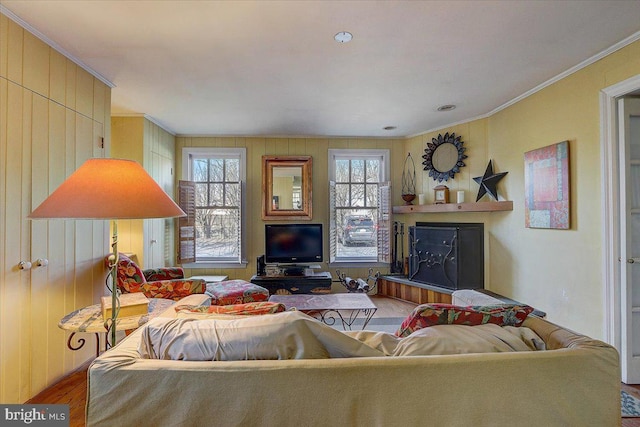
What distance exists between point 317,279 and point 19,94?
3444 mm

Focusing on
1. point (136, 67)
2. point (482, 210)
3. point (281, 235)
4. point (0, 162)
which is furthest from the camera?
point (281, 235)

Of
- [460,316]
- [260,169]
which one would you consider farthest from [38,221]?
[260,169]

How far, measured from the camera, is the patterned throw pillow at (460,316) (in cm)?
142

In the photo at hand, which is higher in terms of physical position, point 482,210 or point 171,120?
point 171,120

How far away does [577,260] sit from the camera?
2727 mm

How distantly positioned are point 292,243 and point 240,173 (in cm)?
138

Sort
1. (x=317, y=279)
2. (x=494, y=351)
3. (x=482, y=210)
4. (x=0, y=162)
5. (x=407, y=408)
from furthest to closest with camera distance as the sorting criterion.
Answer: (x=317, y=279)
(x=482, y=210)
(x=0, y=162)
(x=494, y=351)
(x=407, y=408)

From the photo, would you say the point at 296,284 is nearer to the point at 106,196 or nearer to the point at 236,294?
the point at 236,294

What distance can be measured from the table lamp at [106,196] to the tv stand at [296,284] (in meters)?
2.96

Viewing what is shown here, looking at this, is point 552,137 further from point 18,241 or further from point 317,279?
point 18,241

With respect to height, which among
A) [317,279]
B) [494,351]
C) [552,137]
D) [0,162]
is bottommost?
[317,279]

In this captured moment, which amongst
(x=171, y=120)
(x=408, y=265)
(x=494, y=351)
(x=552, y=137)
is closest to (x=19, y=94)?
(x=171, y=120)

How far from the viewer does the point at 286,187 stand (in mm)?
4977

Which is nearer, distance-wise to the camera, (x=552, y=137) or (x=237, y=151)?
(x=552, y=137)
